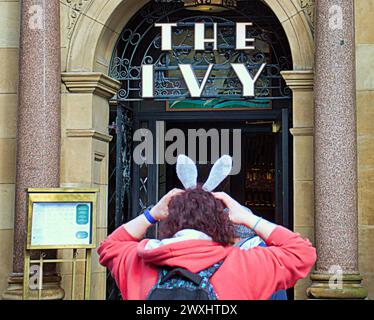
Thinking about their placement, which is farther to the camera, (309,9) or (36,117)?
(309,9)

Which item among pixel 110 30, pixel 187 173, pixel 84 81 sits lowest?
pixel 187 173

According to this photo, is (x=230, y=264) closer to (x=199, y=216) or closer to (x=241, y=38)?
(x=199, y=216)

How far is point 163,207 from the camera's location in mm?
3146

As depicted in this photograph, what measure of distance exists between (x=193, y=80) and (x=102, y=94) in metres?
1.09

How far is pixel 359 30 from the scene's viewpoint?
27.0 ft

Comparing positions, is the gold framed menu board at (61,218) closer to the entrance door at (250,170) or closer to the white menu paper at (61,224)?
the white menu paper at (61,224)

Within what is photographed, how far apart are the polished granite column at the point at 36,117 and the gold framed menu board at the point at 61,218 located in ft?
2.15

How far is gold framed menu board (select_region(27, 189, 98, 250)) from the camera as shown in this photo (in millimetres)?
7422

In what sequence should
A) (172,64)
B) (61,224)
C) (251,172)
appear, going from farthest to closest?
(251,172), (172,64), (61,224)

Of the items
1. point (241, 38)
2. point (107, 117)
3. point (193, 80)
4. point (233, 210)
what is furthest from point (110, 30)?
point (233, 210)

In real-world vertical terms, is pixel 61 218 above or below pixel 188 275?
above

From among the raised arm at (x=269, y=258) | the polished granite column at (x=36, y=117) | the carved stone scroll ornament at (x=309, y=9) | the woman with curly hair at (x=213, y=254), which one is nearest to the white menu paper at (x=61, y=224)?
the polished granite column at (x=36, y=117)

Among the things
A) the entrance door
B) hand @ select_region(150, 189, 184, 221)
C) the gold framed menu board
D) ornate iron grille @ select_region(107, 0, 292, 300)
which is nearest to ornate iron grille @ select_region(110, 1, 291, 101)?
ornate iron grille @ select_region(107, 0, 292, 300)
